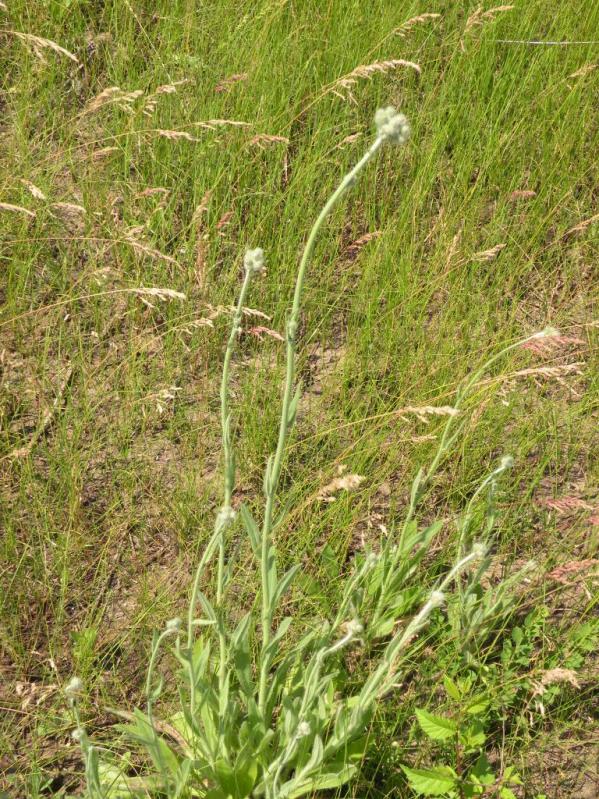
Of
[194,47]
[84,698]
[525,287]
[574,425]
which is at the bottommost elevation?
[84,698]

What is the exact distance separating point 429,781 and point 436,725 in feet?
0.36

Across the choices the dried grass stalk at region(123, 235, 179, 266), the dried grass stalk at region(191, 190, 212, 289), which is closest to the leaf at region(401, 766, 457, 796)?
the dried grass stalk at region(123, 235, 179, 266)

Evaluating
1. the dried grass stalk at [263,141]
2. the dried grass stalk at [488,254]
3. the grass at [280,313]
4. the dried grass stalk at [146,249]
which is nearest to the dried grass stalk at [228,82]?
the grass at [280,313]

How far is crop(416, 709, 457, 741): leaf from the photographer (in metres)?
1.72

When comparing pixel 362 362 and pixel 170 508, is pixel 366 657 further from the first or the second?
pixel 362 362

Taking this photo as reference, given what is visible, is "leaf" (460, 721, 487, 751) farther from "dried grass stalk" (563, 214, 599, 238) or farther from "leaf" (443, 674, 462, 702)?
"dried grass stalk" (563, 214, 599, 238)

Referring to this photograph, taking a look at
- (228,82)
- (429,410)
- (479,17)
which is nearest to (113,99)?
(228,82)

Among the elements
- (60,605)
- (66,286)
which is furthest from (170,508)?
(66,286)

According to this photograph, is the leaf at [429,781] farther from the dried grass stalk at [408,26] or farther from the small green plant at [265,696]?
the dried grass stalk at [408,26]

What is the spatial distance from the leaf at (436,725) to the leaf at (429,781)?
2.9 inches

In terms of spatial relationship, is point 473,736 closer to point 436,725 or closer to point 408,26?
point 436,725

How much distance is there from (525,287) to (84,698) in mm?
1926

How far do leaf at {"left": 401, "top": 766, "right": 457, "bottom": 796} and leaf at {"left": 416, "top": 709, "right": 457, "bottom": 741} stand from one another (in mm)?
75

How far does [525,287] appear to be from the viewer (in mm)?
2838
